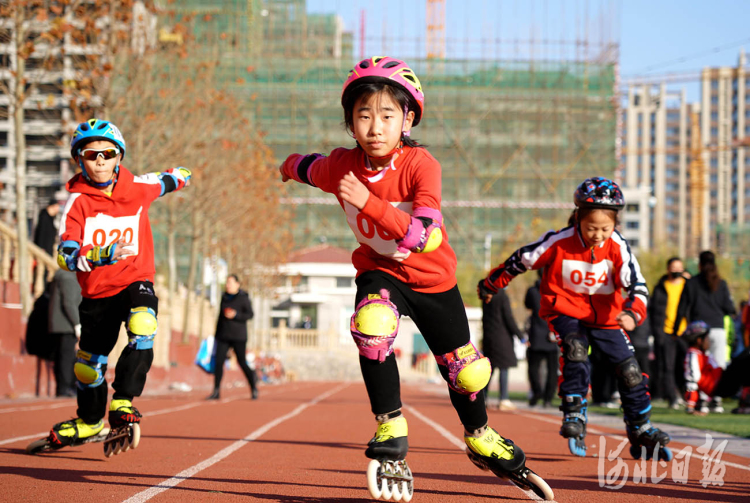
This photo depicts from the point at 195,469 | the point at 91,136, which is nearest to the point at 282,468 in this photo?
the point at 195,469

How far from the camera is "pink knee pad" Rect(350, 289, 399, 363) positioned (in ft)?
15.5

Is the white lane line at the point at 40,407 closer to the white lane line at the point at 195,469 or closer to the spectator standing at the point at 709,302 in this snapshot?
the white lane line at the point at 195,469

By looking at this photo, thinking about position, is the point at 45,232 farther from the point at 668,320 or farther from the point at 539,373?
the point at 668,320

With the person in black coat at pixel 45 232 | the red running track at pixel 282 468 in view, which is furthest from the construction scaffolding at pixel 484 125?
the red running track at pixel 282 468

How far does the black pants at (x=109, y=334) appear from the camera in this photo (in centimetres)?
693

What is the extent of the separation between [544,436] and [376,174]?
249 inches

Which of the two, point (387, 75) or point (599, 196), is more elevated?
point (387, 75)

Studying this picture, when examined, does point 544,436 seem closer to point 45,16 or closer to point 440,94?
point 45,16

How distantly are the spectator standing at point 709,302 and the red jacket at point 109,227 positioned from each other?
9.50 metres

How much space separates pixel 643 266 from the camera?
234 ft

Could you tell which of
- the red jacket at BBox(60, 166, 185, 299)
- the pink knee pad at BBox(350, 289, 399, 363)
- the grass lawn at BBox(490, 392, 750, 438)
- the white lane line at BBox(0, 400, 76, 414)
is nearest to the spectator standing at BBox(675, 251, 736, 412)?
the grass lawn at BBox(490, 392, 750, 438)

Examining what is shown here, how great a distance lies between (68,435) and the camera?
7031 millimetres

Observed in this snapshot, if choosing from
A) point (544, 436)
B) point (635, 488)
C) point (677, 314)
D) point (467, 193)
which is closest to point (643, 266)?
point (467, 193)

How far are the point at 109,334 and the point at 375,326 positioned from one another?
303 cm
